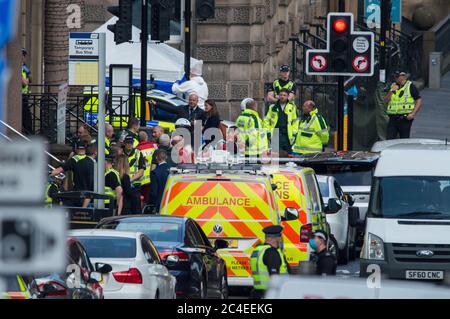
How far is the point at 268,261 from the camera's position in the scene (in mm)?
14516

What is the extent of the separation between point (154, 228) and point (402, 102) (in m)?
16.0

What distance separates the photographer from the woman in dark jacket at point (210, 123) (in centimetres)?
2638

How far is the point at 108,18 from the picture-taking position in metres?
42.1

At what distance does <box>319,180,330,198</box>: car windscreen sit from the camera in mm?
23469

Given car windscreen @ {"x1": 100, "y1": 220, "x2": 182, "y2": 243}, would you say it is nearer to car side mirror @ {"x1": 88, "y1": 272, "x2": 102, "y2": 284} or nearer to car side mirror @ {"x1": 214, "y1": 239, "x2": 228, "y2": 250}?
car side mirror @ {"x1": 214, "y1": 239, "x2": 228, "y2": 250}

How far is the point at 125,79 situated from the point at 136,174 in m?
4.97

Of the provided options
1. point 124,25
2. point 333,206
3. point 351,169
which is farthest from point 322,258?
point 124,25

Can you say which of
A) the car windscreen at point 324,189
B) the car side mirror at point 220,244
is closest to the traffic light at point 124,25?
the car windscreen at point 324,189

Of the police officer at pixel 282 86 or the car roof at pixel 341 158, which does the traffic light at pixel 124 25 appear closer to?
the police officer at pixel 282 86

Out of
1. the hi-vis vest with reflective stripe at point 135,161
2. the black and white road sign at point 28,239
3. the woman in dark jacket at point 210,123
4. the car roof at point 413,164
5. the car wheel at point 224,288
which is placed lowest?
the car wheel at point 224,288

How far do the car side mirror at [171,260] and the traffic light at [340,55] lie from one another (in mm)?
10558

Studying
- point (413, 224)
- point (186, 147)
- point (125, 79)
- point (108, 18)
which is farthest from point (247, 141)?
point (108, 18)

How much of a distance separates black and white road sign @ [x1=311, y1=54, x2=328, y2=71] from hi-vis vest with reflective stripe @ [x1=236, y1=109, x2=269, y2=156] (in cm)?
159

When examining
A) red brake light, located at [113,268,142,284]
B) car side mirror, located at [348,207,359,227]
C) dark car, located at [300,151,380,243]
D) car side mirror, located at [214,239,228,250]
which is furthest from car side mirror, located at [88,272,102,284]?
dark car, located at [300,151,380,243]
